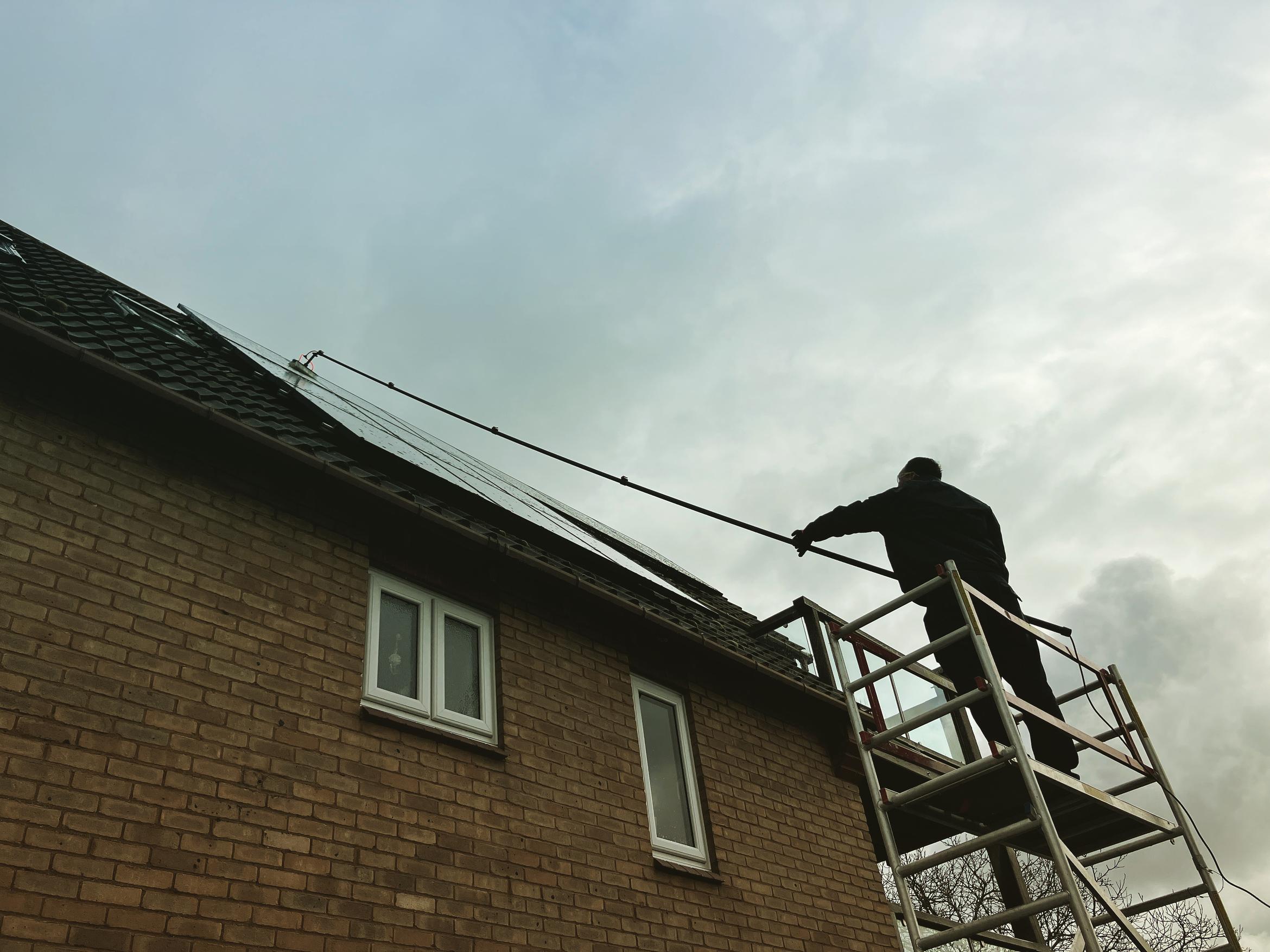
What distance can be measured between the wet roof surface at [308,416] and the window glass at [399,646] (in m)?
0.61

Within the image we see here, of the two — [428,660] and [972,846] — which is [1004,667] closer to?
[972,846]

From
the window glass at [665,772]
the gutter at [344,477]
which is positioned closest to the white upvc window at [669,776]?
the window glass at [665,772]

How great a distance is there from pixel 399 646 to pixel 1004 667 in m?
4.02

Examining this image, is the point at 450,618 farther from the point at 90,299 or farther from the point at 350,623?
the point at 90,299

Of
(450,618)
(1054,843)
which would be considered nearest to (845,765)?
(1054,843)

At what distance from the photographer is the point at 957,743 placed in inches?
378

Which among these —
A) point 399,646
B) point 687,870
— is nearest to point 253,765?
point 399,646

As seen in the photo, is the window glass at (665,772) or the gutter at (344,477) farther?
the window glass at (665,772)

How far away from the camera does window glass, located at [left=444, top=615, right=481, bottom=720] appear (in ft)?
20.1

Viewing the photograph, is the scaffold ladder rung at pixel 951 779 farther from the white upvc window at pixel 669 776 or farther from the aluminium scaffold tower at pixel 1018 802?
the white upvc window at pixel 669 776

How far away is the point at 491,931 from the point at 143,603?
7.78ft

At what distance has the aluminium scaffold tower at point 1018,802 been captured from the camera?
555 cm

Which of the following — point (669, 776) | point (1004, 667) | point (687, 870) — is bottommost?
point (687, 870)

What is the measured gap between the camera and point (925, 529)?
743cm
